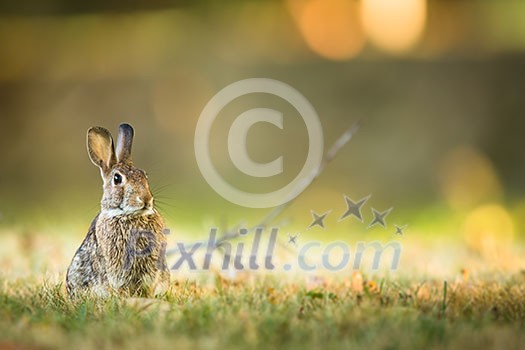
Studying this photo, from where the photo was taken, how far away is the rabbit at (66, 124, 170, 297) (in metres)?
3.42

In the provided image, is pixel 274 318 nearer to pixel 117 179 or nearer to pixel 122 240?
pixel 122 240

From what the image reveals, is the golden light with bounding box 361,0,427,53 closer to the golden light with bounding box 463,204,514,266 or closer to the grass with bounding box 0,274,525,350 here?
the golden light with bounding box 463,204,514,266

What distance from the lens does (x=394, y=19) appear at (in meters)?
8.05

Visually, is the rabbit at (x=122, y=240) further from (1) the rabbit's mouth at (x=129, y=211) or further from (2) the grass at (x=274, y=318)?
(2) the grass at (x=274, y=318)

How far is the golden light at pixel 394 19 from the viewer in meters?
8.04

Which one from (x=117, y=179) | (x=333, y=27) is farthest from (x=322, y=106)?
(x=117, y=179)

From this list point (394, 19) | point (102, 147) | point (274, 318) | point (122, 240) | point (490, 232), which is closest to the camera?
point (274, 318)

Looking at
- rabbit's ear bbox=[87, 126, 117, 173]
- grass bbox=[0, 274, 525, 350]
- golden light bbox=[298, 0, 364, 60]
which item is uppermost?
golden light bbox=[298, 0, 364, 60]

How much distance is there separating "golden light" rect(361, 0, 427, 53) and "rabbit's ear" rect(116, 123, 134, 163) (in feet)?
16.4

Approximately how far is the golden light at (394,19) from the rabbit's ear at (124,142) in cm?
500

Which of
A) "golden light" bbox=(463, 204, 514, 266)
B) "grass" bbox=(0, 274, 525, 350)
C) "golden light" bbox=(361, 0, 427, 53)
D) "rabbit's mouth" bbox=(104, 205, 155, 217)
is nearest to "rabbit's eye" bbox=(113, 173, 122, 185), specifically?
"rabbit's mouth" bbox=(104, 205, 155, 217)

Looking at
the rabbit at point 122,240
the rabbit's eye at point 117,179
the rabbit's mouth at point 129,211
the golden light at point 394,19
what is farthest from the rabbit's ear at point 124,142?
the golden light at point 394,19

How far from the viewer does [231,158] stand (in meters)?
7.76

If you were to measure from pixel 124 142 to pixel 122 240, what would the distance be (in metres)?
0.44
